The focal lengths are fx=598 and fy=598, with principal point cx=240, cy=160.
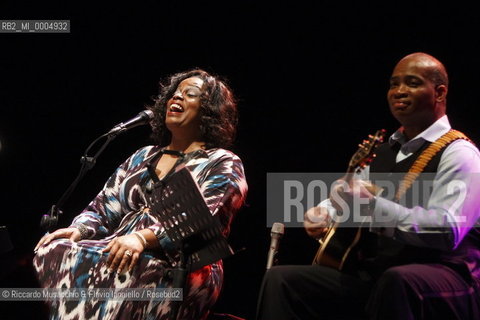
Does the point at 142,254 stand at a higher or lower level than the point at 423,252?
lower

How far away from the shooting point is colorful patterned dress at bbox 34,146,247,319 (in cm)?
314

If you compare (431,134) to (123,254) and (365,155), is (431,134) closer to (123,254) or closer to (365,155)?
(365,155)

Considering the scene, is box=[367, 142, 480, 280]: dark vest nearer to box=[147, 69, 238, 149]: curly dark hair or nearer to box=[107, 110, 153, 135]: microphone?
box=[147, 69, 238, 149]: curly dark hair

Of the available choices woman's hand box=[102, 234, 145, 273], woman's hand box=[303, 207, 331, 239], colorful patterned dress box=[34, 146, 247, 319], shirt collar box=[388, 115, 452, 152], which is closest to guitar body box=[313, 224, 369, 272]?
woman's hand box=[303, 207, 331, 239]

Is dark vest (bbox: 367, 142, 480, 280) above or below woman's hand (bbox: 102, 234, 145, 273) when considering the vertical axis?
above

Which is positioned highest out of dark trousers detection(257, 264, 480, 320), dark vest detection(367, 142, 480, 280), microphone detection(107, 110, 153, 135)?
microphone detection(107, 110, 153, 135)

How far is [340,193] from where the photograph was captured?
2.70 meters

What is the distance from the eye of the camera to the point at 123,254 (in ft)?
10.1

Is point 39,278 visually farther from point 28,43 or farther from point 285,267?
point 28,43

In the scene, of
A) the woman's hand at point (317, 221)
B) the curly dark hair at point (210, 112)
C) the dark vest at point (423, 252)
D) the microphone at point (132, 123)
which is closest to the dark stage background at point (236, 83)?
the curly dark hair at point (210, 112)

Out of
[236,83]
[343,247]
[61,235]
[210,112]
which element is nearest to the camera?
[343,247]

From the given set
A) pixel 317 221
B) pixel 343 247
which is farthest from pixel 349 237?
pixel 317 221

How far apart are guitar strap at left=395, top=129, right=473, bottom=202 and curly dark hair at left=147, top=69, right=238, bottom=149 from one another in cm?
150

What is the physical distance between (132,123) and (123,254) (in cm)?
94
